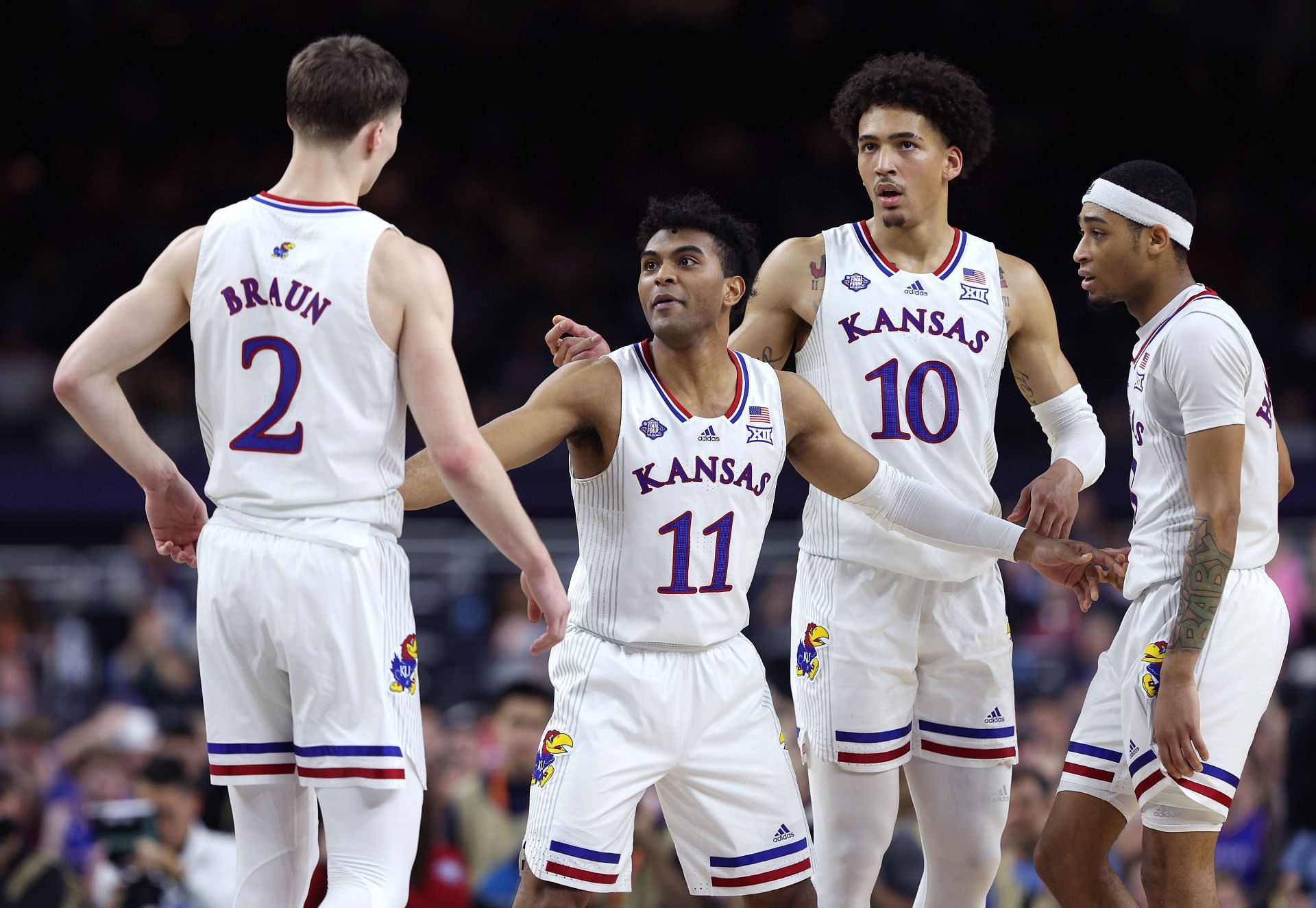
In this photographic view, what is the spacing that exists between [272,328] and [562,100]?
45.2 feet

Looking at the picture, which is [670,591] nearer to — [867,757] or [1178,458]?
[867,757]

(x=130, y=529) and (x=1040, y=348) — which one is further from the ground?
(x=1040, y=348)

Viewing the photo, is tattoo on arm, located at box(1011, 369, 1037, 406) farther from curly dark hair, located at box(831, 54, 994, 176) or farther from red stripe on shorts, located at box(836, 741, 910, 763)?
red stripe on shorts, located at box(836, 741, 910, 763)

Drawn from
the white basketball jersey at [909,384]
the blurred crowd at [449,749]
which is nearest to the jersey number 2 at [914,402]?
Answer: the white basketball jersey at [909,384]

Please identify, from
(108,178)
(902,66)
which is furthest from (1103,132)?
(902,66)

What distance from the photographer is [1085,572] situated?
5562mm

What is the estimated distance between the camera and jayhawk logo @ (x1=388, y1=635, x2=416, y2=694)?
14.5 feet

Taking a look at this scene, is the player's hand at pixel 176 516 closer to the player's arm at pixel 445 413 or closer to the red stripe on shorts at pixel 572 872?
the player's arm at pixel 445 413

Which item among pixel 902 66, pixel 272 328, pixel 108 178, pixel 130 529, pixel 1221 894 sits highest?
pixel 108 178

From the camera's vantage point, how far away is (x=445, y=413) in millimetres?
4305

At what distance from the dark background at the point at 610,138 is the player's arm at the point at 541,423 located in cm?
906

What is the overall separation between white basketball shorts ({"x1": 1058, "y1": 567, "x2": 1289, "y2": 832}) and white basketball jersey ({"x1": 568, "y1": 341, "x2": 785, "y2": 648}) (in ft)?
4.20

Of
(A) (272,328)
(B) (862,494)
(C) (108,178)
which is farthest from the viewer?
(C) (108,178)

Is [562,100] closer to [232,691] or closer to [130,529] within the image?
[130,529]
